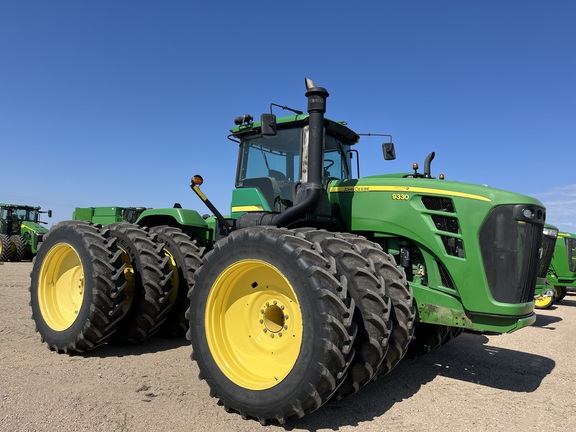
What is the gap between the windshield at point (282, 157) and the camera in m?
4.92

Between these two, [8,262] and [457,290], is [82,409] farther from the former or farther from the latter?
[8,262]

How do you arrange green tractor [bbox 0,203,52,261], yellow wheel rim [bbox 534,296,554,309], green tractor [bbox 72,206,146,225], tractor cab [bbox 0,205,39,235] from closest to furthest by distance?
1. green tractor [bbox 72,206,146,225]
2. yellow wheel rim [bbox 534,296,554,309]
3. green tractor [bbox 0,203,52,261]
4. tractor cab [bbox 0,205,39,235]

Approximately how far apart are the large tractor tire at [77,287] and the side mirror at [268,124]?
210cm

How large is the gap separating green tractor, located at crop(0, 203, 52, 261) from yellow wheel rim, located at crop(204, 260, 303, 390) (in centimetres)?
1812

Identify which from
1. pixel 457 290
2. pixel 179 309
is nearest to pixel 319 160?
pixel 457 290

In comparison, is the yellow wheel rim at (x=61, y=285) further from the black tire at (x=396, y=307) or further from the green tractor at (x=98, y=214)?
the black tire at (x=396, y=307)

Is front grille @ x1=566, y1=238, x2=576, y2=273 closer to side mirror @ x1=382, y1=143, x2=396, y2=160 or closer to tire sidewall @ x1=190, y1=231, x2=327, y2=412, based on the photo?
side mirror @ x1=382, y1=143, x2=396, y2=160

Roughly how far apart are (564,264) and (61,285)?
11.9 metres

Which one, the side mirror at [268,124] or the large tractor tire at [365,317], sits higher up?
the side mirror at [268,124]

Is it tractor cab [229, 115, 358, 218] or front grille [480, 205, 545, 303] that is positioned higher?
tractor cab [229, 115, 358, 218]

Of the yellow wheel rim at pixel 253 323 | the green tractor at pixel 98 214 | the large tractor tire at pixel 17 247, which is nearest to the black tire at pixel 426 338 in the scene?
the yellow wheel rim at pixel 253 323

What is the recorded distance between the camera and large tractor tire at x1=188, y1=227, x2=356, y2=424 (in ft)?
10.00

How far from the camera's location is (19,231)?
2144 centimetres

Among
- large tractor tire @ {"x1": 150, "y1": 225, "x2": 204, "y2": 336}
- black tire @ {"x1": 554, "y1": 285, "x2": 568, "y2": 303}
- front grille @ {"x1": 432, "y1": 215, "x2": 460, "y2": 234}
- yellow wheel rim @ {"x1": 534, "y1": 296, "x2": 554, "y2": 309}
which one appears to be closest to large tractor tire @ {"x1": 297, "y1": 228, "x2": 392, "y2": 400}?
front grille @ {"x1": 432, "y1": 215, "x2": 460, "y2": 234}
